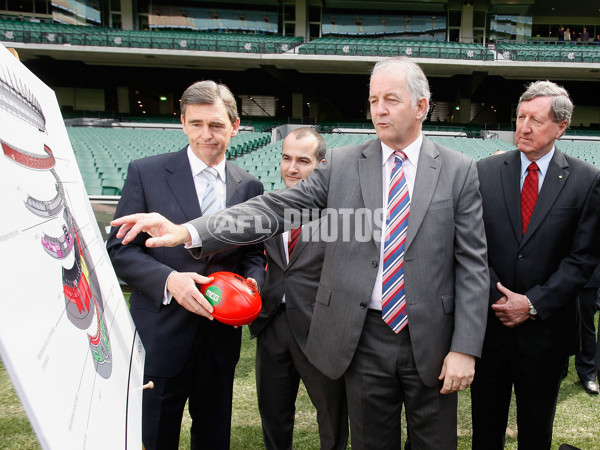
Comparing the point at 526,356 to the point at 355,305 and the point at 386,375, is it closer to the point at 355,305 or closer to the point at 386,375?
the point at 386,375

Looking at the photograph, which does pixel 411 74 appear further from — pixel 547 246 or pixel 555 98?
pixel 547 246

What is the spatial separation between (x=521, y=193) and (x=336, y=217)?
938 millimetres

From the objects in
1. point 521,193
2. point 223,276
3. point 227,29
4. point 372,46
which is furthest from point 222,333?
point 227,29

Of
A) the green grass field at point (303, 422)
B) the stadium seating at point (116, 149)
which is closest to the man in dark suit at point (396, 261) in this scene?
the green grass field at point (303, 422)

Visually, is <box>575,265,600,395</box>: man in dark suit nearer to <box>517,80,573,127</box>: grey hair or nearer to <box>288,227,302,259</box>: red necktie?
<box>517,80,573,127</box>: grey hair

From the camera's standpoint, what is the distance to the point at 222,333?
201 centimetres

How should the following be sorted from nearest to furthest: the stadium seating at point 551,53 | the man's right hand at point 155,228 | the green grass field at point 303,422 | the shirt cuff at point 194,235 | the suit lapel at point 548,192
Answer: the man's right hand at point 155,228
the shirt cuff at point 194,235
the suit lapel at point 548,192
the green grass field at point 303,422
the stadium seating at point 551,53

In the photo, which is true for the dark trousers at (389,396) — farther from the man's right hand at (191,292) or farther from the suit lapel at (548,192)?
the suit lapel at (548,192)

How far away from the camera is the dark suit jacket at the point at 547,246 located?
1990mm

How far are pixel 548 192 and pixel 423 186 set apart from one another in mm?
746

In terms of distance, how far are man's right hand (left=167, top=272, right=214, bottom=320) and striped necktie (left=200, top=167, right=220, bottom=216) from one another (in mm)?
369

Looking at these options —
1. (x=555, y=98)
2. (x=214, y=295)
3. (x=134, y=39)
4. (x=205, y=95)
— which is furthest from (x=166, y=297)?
(x=134, y=39)

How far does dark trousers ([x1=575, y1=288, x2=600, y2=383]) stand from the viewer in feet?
11.1

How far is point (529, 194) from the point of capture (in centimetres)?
208
